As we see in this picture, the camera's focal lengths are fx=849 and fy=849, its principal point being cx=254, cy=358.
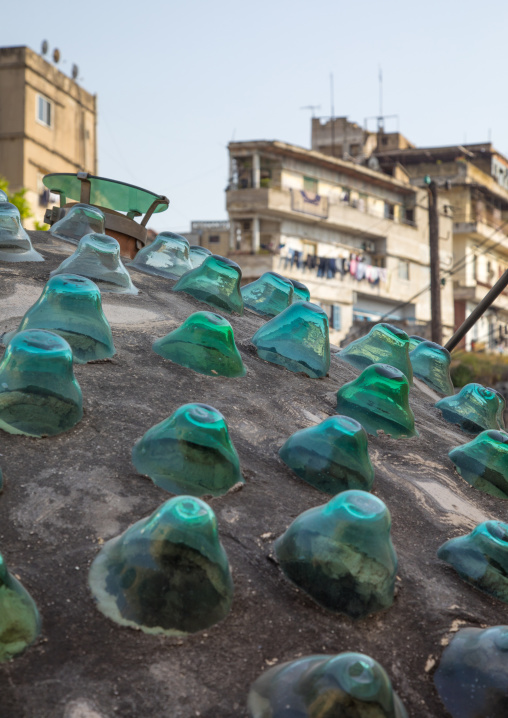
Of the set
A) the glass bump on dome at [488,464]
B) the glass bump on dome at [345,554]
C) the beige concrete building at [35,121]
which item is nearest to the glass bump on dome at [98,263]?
the glass bump on dome at [488,464]

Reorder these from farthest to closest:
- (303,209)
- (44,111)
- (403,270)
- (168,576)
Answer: (403,270)
(303,209)
(44,111)
(168,576)

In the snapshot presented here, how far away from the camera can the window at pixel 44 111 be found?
82.8 feet

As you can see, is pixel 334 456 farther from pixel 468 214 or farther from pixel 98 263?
pixel 468 214

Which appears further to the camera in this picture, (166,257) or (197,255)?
(197,255)

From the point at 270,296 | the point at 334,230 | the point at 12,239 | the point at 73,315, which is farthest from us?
the point at 334,230

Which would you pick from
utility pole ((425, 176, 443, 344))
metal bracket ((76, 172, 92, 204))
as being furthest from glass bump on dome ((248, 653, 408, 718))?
utility pole ((425, 176, 443, 344))

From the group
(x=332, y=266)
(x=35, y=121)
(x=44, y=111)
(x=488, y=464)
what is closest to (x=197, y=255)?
(x=488, y=464)

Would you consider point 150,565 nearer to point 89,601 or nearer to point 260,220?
point 89,601

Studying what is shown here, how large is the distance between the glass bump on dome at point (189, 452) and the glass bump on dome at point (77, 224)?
2.18m

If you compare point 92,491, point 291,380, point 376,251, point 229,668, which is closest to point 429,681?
point 229,668

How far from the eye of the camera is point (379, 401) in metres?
2.64

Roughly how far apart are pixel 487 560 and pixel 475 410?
1.25m

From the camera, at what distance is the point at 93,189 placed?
4.55 metres

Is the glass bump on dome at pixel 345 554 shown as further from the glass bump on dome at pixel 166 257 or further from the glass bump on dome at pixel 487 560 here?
the glass bump on dome at pixel 166 257
